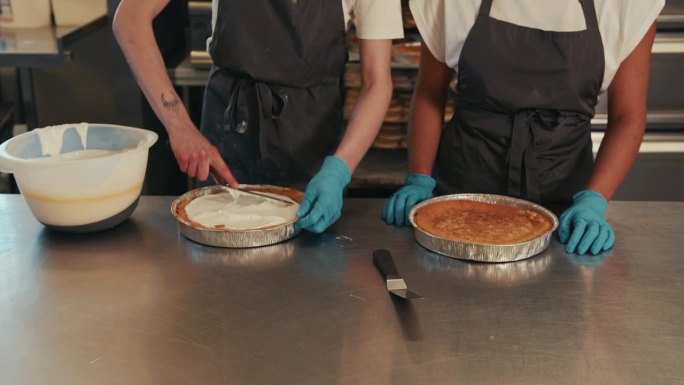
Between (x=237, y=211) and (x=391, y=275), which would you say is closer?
(x=391, y=275)

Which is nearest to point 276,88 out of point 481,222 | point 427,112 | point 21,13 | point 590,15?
point 427,112

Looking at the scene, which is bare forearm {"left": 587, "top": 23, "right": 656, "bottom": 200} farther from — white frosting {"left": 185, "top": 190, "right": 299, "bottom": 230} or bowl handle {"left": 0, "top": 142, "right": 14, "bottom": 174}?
bowl handle {"left": 0, "top": 142, "right": 14, "bottom": 174}

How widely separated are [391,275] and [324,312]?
0.53ft

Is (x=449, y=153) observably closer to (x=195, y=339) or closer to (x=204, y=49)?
(x=195, y=339)

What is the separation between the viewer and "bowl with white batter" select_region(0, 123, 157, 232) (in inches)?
57.9

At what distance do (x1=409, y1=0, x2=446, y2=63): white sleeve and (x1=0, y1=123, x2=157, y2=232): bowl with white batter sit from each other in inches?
27.8

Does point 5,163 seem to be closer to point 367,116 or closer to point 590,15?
point 367,116

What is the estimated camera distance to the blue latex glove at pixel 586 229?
1.52 meters

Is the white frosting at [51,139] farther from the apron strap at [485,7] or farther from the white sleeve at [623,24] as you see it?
the white sleeve at [623,24]

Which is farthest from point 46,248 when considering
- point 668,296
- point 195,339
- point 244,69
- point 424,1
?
point 668,296

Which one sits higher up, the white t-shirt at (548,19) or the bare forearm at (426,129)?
the white t-shirt at (548,19)

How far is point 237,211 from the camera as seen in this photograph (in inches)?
63.1

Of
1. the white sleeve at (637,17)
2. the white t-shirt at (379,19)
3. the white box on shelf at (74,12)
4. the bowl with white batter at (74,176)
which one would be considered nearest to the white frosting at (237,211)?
the bowl with white batter at (74,176)

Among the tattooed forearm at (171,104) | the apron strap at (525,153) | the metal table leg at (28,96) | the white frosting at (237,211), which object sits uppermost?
the tattooed forearm at (171,104)
